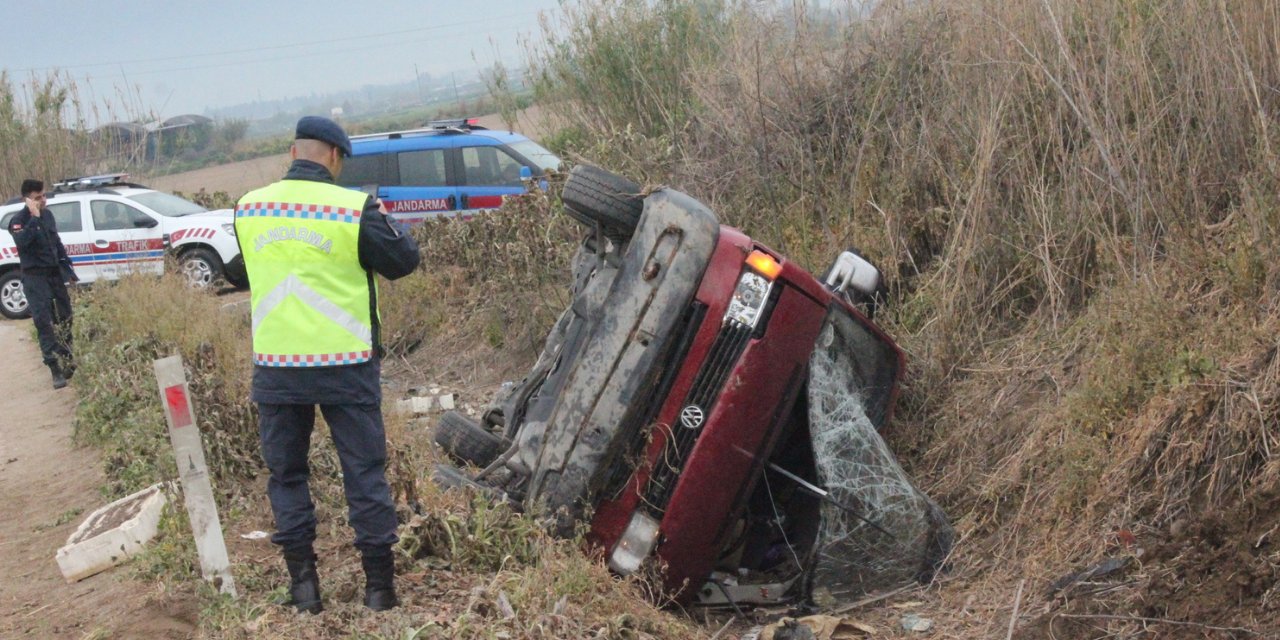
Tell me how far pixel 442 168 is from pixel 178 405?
1138 centimetres

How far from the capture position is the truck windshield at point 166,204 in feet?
55.3

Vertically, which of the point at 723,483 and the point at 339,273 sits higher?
the point at 339,273

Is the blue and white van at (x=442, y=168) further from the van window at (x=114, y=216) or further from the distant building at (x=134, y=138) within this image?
the distant building at (x=134, y=138)

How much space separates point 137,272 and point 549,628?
8.69 meters

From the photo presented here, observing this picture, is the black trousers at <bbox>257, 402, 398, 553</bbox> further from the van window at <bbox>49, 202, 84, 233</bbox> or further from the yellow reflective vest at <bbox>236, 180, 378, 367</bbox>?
the van window at <bbox>49, 202, 84, 233</bbox>

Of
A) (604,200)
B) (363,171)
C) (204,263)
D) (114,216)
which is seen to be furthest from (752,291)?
(114,216)

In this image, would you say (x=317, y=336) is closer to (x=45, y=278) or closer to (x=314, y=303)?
(x=314, y=303)

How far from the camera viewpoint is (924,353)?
20.5 feet

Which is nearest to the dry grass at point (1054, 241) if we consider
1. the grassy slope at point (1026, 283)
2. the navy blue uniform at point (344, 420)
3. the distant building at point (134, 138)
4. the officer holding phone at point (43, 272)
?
the grassy slope at point (1026, 283)

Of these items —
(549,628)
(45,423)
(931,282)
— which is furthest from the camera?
(45,423)

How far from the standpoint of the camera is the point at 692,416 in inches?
191

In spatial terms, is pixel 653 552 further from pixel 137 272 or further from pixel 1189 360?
pixel 137 272

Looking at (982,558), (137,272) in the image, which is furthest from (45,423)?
(982,558)

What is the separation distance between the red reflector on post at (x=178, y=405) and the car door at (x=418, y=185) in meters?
10.9
